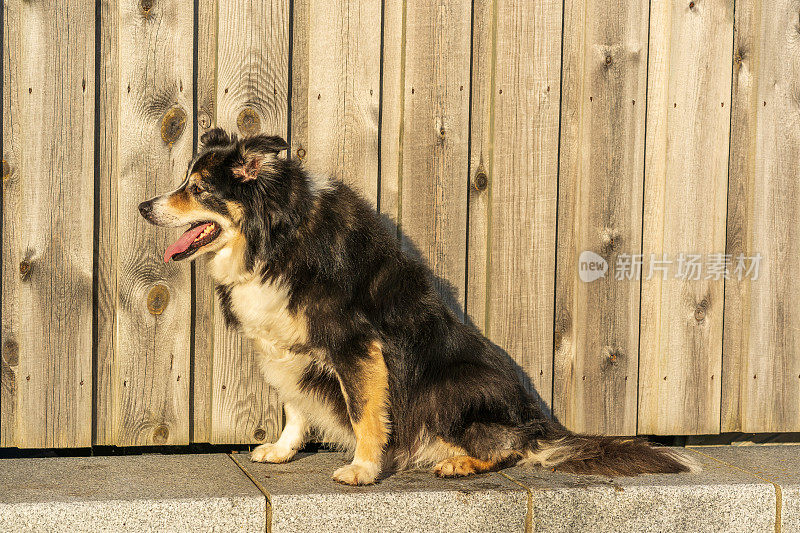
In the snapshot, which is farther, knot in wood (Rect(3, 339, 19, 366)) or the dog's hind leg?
knot in wood (Rect(3, 339, 19, 366))

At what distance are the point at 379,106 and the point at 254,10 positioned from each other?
75 cm

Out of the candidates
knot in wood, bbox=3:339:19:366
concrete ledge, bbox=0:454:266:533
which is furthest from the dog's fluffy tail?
knot in wood, bbox=3:339:19:366

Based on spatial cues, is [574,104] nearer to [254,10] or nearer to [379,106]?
[379,106]

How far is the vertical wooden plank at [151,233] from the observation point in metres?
3.63

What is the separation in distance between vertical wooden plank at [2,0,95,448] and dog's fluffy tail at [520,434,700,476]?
2187 mm

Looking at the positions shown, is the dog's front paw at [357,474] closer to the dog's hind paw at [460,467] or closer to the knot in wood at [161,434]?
the dog's hind paw at [460,467]

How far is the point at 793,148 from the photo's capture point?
4.25 m

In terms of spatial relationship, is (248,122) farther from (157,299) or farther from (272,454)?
(272,454)

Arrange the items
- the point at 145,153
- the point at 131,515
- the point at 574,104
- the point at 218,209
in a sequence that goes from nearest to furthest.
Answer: the point at 131,515 → the point at 218,209 → the point at 145,153 → the point at 574,104

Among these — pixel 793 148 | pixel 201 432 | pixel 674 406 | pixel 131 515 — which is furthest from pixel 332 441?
pixel 793 148

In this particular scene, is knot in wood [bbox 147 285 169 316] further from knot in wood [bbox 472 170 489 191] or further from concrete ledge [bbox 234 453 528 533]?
knot in wood [bbox 472 170 489 191]

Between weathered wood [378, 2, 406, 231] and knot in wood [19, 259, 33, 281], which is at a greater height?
weathered wood [378, 2, 406, 231]

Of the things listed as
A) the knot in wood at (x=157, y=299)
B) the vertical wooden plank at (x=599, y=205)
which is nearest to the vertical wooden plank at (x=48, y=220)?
the knot in wood at (x=157, y=299)

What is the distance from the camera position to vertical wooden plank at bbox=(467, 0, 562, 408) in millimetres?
3984
